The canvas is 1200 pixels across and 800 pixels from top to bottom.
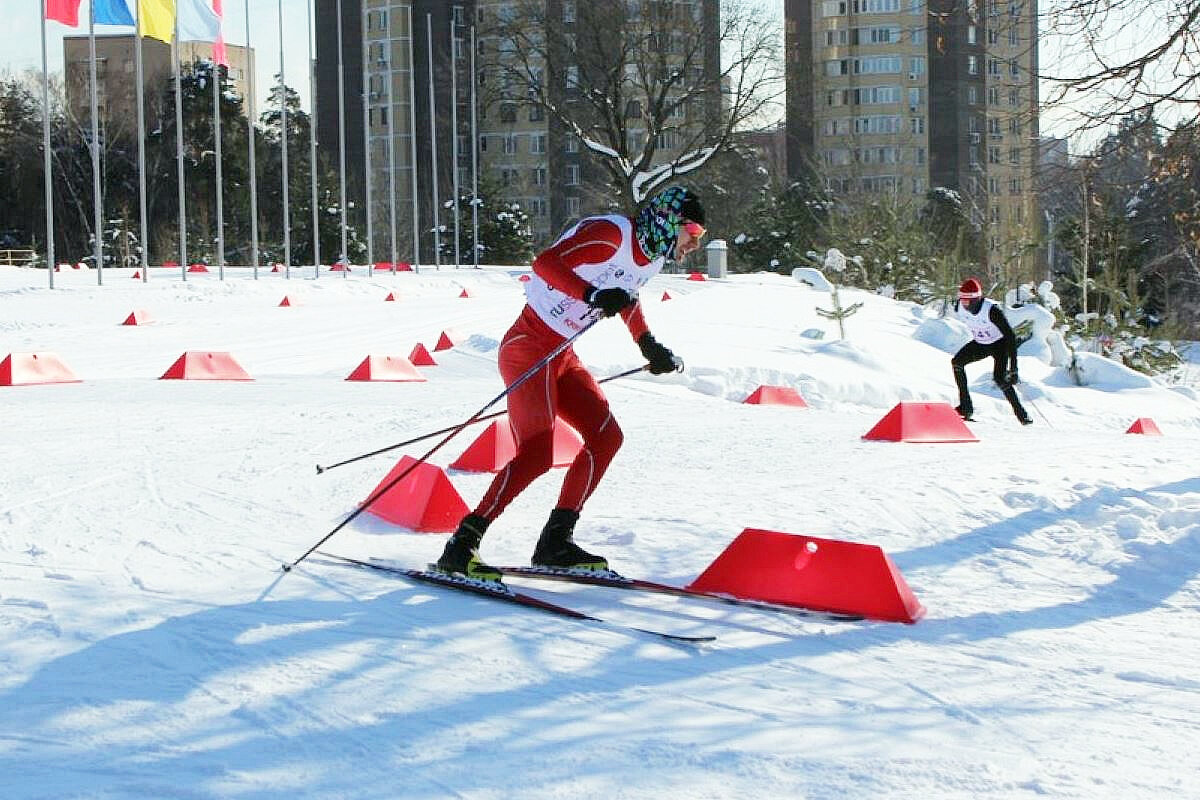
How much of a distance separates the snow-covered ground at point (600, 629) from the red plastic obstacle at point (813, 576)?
164mm

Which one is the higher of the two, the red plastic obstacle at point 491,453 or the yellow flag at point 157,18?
the yellow flag at point 157,18

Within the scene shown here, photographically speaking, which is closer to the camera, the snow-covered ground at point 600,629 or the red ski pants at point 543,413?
the snow-covered ground at point 600,629

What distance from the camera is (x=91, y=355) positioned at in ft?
56.6

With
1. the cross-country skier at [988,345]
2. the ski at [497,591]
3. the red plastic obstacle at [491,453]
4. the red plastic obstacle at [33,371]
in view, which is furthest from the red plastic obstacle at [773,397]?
the ski at [497,591]

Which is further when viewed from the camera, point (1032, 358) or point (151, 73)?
point (151, 73)

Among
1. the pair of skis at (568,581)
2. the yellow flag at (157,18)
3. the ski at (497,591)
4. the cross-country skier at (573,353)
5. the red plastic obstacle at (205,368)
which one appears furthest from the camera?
the yellow flag at (157,18)

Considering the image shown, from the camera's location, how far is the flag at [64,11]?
79.3 ft

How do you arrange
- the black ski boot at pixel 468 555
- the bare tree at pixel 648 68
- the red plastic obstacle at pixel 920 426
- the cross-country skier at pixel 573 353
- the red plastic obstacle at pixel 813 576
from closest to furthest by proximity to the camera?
the red plastic obstacle at pixel 813 576 → the cross-country skier at pixel 573 353 → the black ski boot at pixel 468 555 → the red plastic obstacle at pixel 920 426 → the bare tree at pixel 648 68

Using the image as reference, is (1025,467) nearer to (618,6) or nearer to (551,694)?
(551,694)

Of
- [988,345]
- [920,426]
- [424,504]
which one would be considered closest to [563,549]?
[424,504]

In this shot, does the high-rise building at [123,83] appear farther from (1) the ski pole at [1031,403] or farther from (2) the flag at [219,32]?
(1) the ski pole at [1031,403]

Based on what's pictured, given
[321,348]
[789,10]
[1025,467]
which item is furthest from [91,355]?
[789,10]

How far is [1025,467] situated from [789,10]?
77.8 meters

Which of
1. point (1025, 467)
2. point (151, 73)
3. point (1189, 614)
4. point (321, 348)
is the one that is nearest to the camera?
point (1189, 614)
